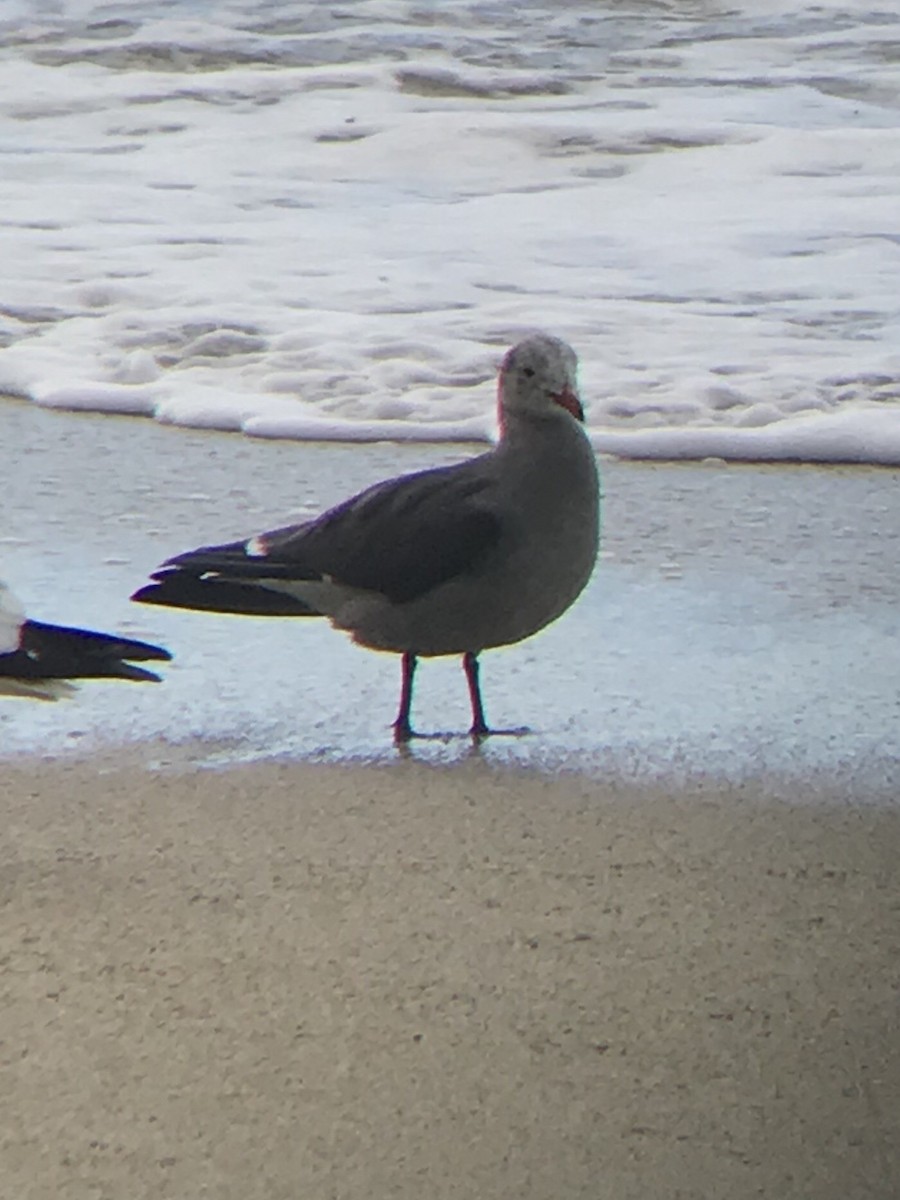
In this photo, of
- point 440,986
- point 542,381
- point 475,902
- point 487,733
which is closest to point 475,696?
point 487,733

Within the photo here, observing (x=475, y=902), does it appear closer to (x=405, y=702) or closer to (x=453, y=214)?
(x=405, y=702)

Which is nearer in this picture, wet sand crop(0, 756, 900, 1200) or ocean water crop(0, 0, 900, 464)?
wet sand crop(0, 756, 900, 1200)

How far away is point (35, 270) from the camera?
5.72 m

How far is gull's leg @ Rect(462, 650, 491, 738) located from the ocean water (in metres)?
1.42

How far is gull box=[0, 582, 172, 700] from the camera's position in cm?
221

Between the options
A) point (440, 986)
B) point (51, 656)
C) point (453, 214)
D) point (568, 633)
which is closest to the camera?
point (440, 986)

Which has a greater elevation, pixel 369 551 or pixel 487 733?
pixel 369 551

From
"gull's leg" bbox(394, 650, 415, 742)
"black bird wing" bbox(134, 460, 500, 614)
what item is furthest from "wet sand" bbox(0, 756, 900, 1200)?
"black bird wing" bbox(134, 460, 500, 614)

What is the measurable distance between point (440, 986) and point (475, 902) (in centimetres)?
20

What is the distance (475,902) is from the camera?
2107 mm

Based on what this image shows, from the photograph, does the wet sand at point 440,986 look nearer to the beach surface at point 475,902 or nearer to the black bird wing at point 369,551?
the beach surface at point 475,902

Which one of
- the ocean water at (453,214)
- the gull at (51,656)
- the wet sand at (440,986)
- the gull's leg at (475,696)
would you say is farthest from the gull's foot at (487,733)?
the ocean water at (453,214)

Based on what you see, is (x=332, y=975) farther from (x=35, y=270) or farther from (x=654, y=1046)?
(x=35, y=270)

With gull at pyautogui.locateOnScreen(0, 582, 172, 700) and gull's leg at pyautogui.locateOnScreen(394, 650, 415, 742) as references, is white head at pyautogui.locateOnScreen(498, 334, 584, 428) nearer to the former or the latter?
gull's leg at pyautogui.locateOnScreen(394, 650, 415, 742)
